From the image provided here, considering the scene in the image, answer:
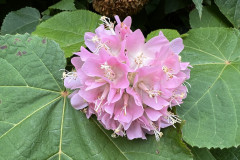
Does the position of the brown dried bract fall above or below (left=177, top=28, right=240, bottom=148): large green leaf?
above

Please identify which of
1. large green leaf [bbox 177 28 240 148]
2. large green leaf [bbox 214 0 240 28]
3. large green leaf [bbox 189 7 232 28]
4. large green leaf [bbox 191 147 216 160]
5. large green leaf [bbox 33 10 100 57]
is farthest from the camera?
large green leaf [bbox 189 7 232 28]

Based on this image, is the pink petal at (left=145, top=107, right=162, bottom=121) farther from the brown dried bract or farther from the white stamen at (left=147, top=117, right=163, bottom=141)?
the brown dried bract

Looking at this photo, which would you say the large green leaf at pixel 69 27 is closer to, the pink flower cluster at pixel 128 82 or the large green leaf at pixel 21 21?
the large green leaf at pixel 21 21

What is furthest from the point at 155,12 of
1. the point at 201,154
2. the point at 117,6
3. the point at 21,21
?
the point at 201,154

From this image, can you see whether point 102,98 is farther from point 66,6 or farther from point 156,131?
point 66,6

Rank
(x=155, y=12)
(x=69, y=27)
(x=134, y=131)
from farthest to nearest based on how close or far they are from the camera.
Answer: (x=155, y=12) < (x=69, y=27) < (x=134, y=131)

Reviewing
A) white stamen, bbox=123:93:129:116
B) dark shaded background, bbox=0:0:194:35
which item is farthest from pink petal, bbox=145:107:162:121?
dark shaded background, bbox=0:0:194:35

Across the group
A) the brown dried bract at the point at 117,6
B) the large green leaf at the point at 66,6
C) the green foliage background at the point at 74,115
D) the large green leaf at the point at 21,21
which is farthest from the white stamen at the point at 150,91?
the large green leaf at the point at 21,21
